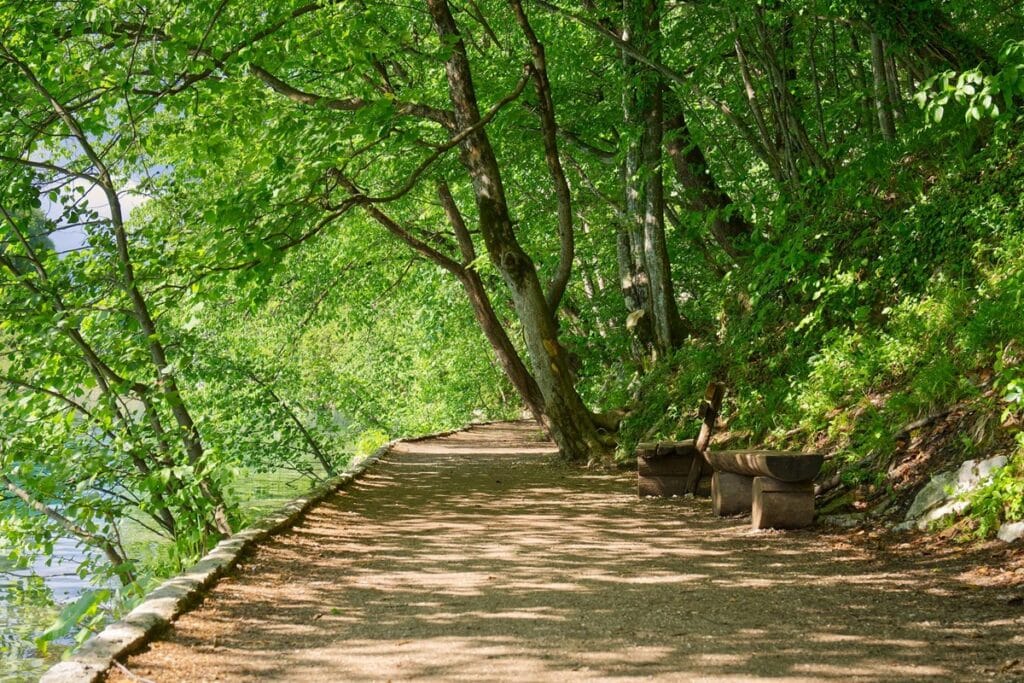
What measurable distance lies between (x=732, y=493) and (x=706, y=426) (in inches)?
42.5

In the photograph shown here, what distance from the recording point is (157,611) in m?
5.30

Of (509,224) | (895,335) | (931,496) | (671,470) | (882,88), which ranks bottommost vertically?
(671,470)

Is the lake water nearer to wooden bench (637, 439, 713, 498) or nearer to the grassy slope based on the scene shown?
wooden bench (637, 439, 713, 498)

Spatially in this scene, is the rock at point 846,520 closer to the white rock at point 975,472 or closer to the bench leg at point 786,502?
the bench leg at point 786,502

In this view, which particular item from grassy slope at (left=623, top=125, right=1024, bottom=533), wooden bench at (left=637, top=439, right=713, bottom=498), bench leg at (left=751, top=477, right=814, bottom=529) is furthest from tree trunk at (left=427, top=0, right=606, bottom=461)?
bench leg at (left=751, top=477, right=814, bottom=529)

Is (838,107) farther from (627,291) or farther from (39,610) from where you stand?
(39,610)

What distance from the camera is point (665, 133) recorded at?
1430 centimetres

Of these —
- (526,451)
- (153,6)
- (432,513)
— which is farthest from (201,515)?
(526,451)

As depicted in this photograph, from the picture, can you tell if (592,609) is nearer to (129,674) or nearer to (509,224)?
(129,674)

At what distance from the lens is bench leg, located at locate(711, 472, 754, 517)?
8430 mm

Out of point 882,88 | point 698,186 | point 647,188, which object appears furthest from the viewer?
point 698,186

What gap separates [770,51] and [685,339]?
4.59 metres

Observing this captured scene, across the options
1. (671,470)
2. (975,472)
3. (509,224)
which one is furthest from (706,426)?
(509,224)

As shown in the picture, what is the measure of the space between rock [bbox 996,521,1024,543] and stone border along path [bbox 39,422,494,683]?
483 centimetres
